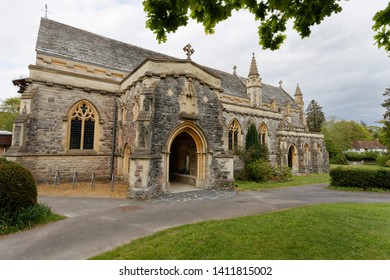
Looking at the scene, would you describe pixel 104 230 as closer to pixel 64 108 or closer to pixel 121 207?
pixel 121 207

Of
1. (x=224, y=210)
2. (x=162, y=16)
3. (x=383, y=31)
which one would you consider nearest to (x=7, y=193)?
(x=162, y=16)

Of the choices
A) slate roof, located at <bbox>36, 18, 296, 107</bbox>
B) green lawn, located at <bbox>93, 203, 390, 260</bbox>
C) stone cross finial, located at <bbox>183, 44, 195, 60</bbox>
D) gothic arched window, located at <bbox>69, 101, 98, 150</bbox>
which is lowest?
green lawn, located at <bbox>93, 203, 390, 260</bbox>

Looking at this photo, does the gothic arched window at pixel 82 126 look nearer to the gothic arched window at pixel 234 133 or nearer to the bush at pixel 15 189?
the bush at pixel 15 189

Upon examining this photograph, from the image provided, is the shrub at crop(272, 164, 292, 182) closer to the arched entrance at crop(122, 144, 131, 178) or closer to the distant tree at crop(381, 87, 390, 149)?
the arched entrance at crop(122, 144, 131, 178)

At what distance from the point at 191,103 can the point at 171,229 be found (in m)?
7.51

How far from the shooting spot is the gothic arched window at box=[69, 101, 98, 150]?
44.2 ft

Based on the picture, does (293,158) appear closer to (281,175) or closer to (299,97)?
(281,175)

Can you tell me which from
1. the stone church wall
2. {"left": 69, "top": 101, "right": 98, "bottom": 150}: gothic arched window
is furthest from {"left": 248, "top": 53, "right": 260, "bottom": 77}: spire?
{"left": 69, "top": 101, "right": 98, "bottom": 150}: gothic arched window

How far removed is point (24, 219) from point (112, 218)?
2.38 m

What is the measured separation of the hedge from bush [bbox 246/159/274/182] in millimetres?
4637

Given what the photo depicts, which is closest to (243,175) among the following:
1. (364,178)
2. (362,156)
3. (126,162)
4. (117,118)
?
(364,178)

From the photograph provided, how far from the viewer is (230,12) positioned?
3.86 metres

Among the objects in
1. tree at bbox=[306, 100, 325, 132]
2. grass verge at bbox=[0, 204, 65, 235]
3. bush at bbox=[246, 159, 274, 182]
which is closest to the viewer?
grass verge at bbox=[0, 204, 65, 235]

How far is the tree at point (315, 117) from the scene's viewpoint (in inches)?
2185
